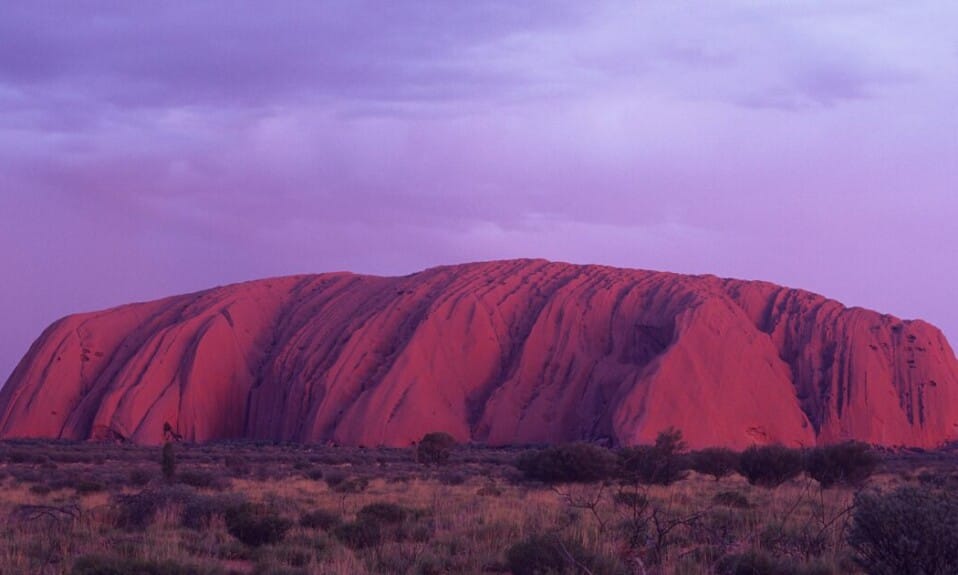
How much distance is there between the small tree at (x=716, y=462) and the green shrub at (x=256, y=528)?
21504 mm

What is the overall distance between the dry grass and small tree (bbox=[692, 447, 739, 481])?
24.9 feet

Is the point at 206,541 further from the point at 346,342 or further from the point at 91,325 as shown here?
the point at 91,325

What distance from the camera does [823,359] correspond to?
64.2m

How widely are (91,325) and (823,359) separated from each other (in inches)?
2094

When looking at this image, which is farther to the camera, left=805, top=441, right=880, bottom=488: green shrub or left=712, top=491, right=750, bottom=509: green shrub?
left=805, top=441, right=880, bottom=488: green shrub

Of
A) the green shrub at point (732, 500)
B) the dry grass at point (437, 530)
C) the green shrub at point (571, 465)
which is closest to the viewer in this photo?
the dry grass at point (437, 530)

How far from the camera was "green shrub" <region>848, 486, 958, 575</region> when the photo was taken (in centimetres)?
801

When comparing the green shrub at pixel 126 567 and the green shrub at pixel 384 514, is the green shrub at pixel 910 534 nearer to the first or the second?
the green shrub at pixel 126 567

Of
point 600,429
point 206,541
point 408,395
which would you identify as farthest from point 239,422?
point 206,541

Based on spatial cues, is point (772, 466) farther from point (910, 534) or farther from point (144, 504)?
point (910, 534)

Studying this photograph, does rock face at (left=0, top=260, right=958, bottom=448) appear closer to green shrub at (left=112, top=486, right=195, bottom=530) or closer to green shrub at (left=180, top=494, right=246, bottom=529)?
green shrub at (left=112, top=486, right=195, bottom=530)

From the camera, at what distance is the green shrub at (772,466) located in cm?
2811

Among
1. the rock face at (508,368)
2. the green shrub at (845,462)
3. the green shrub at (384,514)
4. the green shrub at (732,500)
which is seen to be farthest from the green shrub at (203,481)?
the rock face at (508,368)

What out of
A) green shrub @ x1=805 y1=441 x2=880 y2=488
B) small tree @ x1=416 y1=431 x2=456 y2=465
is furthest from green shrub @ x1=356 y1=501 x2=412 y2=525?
small tree @ x1=416 y1=431 x2=456 y2=465
